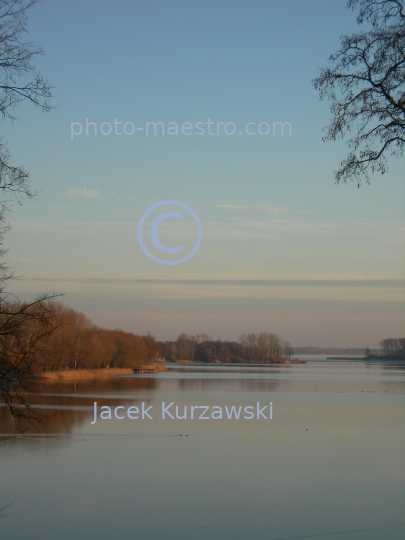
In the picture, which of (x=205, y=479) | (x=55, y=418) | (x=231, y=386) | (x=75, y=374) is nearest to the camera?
(x=205, y=479)

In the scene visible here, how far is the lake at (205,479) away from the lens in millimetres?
7688

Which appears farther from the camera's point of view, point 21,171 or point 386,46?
point 21,171

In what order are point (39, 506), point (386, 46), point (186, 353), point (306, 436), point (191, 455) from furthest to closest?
point (186, 353) → point (306, 436) → point (191, 455) → point (39, 506) → point (386, 46)

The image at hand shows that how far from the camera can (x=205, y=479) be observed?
1031 cm

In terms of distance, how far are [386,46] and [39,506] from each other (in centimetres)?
707

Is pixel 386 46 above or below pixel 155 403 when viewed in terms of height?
above

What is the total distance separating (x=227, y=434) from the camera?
1561cm

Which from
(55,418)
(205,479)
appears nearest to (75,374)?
(55,418)

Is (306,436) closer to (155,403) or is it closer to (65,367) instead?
(155,403)

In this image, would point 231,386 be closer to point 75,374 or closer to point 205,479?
point 75,374

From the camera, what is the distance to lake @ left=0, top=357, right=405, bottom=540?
769 cm

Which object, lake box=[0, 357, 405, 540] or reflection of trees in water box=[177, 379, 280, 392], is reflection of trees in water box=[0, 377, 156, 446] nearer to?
lake box=[0, 357, 405, 540]

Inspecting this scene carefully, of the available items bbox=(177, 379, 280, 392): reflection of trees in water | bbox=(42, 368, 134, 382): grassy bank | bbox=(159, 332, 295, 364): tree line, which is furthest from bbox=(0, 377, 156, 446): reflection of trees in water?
bbox=(159, 332, 295, 364): tree line

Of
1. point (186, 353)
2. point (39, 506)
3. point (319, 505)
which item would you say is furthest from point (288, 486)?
point (186, 353)
